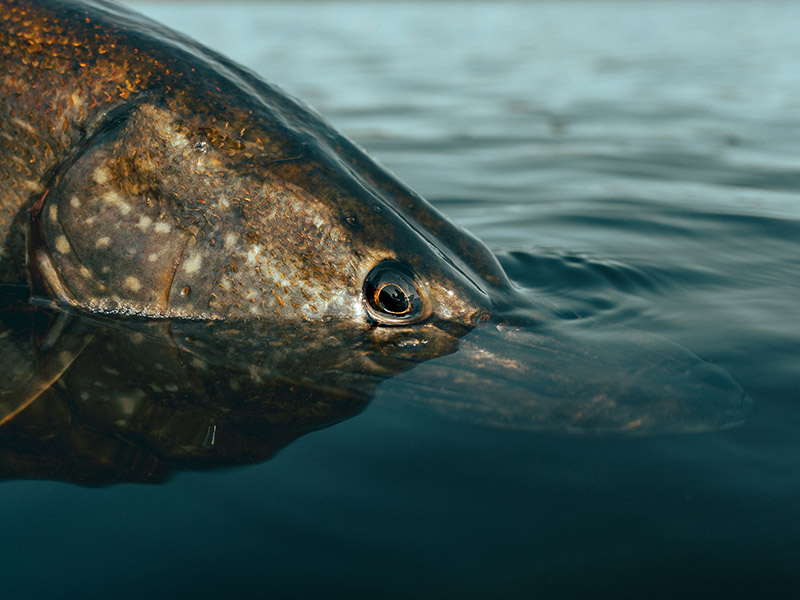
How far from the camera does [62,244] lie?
9.95ft

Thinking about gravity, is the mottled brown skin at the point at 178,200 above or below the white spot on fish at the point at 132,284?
above

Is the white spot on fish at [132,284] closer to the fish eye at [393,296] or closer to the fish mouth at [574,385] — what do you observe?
the fish eye at [393,296]

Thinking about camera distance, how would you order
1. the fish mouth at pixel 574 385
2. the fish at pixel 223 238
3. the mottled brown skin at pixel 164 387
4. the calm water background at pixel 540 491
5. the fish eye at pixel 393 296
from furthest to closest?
the fish eye at pixel 393 296 → the fish at pixel 223 238 → the fish mouth at pixel 574 385 → the mottled brown skin at pixel 164 387 → the calm water background at pixel 540 491

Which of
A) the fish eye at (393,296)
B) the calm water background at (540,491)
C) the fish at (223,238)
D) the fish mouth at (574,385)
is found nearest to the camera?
the calm water background at (540,491)

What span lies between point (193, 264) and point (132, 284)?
27 cm

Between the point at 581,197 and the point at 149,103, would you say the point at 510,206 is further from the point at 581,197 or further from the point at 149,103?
the point at 149,103

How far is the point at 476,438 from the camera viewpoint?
7.74 feet

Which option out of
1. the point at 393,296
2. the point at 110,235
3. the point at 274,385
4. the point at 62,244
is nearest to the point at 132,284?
the point at 110,235

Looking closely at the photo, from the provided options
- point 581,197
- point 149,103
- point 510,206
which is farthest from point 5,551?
point 581,197

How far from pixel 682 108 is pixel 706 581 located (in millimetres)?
9633

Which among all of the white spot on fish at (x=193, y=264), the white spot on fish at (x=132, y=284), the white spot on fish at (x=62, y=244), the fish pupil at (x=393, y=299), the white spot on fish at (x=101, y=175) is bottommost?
the white spot on fish at (x=132, y=284)

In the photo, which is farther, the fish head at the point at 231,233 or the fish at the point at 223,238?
the fish head at the point at 231,233

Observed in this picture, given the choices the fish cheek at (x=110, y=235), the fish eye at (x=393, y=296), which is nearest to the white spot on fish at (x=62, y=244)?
the fish cheek at (x=110, y=235)

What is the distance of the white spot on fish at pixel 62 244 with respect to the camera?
303cm
